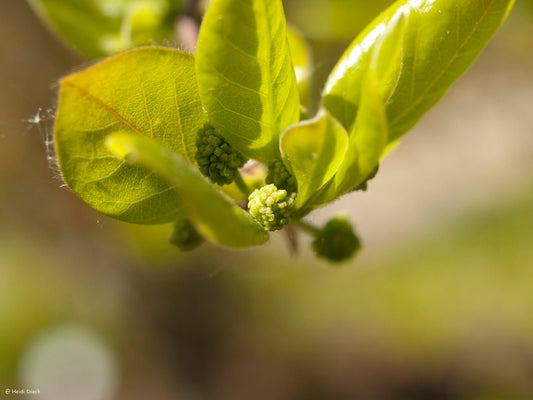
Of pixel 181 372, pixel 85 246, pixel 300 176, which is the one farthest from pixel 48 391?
pixel 300 176

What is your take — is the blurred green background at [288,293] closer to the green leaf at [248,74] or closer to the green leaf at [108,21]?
the green leaf at [108,21]

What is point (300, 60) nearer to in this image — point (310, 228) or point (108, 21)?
point (108, 21)

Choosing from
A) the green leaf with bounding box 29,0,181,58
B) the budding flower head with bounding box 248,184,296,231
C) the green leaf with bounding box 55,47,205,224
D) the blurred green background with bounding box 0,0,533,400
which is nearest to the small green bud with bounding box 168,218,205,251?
the green leaf with bounding box 55,47,205,224

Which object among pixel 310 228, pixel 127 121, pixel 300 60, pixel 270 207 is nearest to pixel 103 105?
pixel 127 121

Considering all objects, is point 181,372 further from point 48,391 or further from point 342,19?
point 342,19

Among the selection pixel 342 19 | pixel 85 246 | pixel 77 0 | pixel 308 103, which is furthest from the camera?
pixel 85 246

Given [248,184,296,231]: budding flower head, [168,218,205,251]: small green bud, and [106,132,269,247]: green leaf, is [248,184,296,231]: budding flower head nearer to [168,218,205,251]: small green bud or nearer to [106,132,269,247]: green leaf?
[106,132,269,247]: green leaf

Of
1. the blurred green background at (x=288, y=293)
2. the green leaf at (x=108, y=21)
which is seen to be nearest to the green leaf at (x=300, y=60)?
the green leaf at (x=108, y=21)
